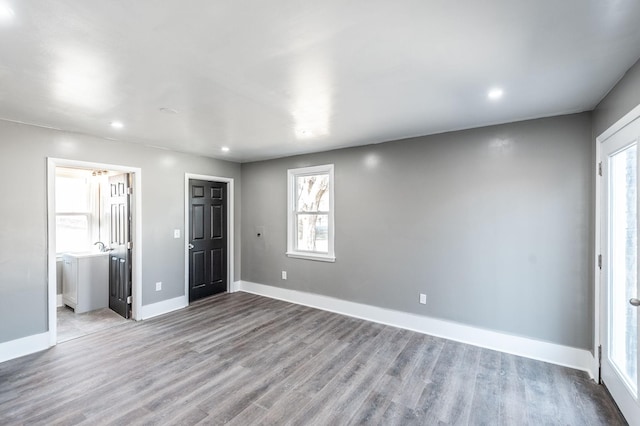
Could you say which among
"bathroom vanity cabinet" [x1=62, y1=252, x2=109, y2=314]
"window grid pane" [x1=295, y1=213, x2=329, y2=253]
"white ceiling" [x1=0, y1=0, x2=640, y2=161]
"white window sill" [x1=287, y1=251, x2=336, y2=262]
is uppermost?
"white ceiling" [x1=0, y1=0, x2=640, y2=161]

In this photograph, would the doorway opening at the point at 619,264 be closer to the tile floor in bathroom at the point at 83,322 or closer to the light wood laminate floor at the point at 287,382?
the light wood laminate floor at the point at 287,382

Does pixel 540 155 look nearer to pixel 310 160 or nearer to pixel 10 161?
pixel 310 160

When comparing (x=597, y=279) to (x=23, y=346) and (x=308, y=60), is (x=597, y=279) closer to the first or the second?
(x=308, y=60)

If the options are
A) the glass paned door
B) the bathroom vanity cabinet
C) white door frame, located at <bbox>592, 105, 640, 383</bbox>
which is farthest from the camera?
the bathroom vanity cabinet

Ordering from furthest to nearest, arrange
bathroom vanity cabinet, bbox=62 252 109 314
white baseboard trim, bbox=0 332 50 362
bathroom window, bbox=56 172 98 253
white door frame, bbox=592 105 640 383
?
1. bathroom window, bbox=56 172 98 253
2. bathroom vanity cabinet, bbox=62 252 109 314
3. white baseboard trim, bbox=0 332 50 362
4. white door frame, bbox=592 105 640 383

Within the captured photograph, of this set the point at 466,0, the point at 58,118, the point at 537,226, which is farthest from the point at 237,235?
the point at 466,0

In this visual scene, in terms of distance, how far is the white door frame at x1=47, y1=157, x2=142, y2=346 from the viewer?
3268mm

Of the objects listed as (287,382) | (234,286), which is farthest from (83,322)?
(287,382)

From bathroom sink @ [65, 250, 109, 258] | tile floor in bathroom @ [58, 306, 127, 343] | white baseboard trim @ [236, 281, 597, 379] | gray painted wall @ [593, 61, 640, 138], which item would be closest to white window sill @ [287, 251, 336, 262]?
white baseboard trim @ [236, 281, 597, 379]

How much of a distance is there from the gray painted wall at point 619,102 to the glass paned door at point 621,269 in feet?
0.47

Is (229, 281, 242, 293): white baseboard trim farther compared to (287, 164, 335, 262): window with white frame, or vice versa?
(229, 281, 242, 293): white baseboard trim

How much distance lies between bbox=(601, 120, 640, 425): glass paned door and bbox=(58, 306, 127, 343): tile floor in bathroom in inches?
208

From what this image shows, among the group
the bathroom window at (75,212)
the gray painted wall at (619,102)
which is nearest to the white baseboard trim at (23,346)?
the bathroom window at (75,212)

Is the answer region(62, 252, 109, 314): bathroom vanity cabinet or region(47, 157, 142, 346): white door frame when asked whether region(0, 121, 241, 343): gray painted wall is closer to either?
region(47, 157, 142, 346): white door frame
